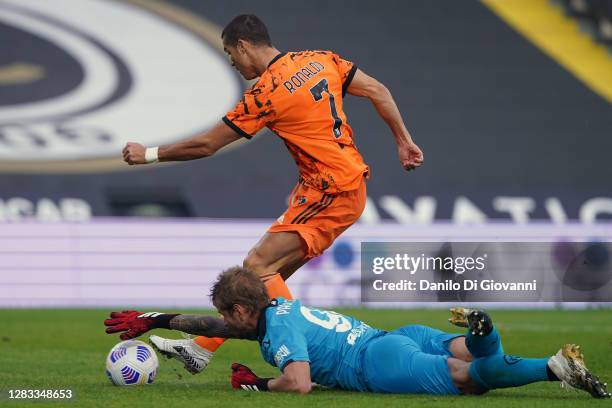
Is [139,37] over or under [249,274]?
over

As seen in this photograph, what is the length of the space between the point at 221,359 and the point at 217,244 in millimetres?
7068

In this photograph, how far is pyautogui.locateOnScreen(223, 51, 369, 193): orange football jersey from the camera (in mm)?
6773

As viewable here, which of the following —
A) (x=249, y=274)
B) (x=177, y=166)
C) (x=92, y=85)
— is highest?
(x=92, y=85)

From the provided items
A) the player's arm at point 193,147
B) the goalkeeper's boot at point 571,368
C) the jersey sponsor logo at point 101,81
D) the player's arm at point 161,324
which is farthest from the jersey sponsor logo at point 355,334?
the jersey sponsor logo at point 101,81

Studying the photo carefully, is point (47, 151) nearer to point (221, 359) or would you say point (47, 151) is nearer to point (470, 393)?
point (221, 359)

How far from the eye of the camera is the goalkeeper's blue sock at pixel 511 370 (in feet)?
18.7

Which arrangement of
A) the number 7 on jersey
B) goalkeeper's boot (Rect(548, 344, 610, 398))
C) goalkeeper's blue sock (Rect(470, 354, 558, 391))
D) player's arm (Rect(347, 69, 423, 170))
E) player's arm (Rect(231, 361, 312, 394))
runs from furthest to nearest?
player's arm (Rect(347, 69, 423, 170)), the number 7 on jersey, player's arm (Rect(231, 361, 312, 394)), goalkeeper's blue sock (Rect(470, 354, 558, 391)), goalkeeper's boot (Rect(548, 344, 610, 398))

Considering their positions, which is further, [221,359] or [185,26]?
[185,26]

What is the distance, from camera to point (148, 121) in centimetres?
1950

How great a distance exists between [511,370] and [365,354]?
0.77 metres

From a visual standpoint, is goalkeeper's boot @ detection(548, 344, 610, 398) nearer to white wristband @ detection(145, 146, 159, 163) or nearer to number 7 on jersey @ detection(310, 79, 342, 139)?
number 7 on jersey @ detection(310, 79, 342, 139)

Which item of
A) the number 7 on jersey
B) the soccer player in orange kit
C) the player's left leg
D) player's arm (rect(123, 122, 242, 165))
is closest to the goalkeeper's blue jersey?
the player's left leg

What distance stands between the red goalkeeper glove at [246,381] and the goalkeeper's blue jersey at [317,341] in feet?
0.40

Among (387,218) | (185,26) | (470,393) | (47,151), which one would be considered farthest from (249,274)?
(185,26)
